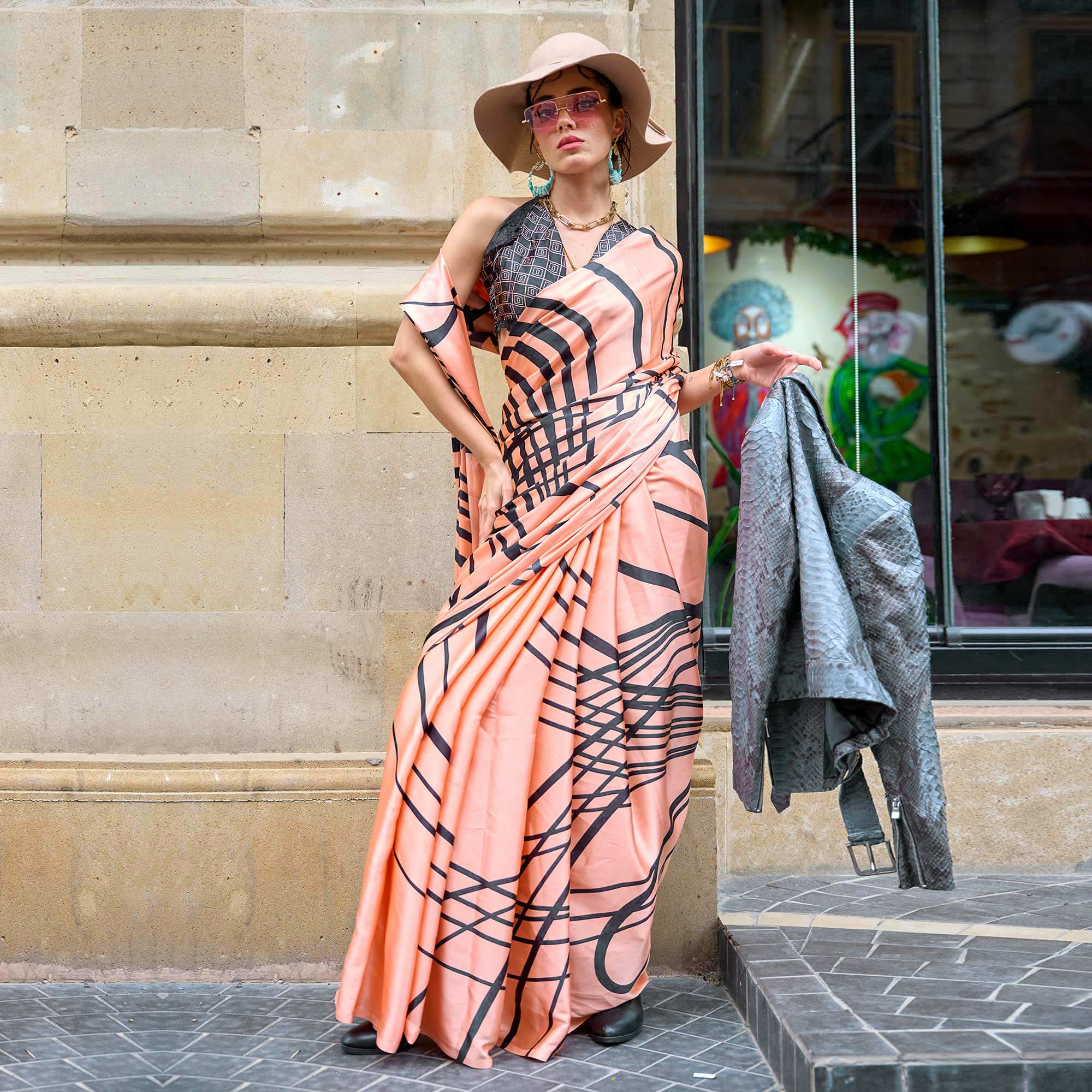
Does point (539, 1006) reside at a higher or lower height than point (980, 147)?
lower

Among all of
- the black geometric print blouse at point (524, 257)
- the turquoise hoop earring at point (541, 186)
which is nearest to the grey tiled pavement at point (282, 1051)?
the black geometric print blouse at point (524, 257)

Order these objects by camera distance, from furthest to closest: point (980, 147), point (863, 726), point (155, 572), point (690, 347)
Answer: point (980, 147) < point (690, 347) < point (155, 572) < point (863, 726)

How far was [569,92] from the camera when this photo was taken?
3102mm

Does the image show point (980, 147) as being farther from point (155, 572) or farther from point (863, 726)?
point (155, 572)

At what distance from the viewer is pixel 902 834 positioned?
113 inches

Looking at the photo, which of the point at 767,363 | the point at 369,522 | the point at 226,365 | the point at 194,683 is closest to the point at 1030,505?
the point at 767,363

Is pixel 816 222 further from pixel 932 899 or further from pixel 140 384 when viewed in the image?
pixel 140 384

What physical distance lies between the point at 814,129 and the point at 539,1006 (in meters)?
4.26

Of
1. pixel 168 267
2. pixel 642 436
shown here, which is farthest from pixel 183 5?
pixel 642 436

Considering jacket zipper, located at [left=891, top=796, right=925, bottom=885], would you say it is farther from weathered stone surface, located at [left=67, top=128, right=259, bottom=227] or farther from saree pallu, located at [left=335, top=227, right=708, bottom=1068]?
weathered stone surface, located at [left=67, top=128, right=259, bottom=227]

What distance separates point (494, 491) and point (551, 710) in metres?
0.60

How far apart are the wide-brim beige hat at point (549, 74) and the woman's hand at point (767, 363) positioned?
61 centimetres

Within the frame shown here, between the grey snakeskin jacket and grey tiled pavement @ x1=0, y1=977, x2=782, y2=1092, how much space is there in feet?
2.15

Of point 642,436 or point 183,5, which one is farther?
point 183,5
